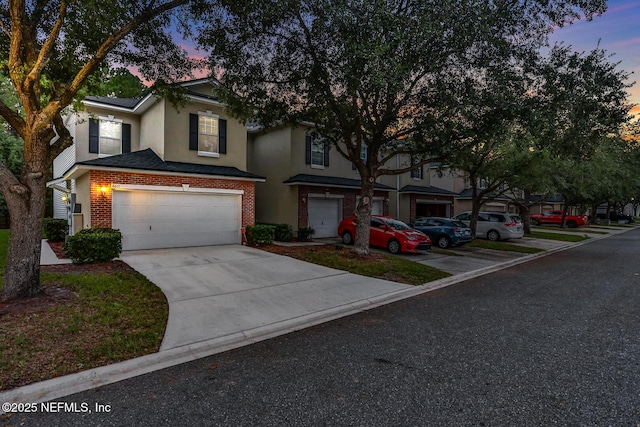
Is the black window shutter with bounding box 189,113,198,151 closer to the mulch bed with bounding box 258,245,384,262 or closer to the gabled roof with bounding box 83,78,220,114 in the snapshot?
the gabled roof with bounding box 83,78,220,114

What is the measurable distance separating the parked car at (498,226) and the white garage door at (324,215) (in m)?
8.62

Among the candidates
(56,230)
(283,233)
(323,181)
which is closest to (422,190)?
(323,181)

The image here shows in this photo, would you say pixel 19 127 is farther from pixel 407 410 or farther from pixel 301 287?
pixel 407 410

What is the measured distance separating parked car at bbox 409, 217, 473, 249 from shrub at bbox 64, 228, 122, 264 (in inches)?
523

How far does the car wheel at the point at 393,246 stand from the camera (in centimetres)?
1344

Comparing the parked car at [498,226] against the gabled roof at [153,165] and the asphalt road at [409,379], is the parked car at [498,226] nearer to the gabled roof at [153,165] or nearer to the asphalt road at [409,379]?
the asphalt road at [409,379]

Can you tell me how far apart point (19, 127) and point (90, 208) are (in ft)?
18.4

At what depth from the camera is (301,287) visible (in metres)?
7.70

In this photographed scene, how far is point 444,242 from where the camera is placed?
1574 centimetres

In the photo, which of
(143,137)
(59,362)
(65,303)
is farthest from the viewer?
(143,137)

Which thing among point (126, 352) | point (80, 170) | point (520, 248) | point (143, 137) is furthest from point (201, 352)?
point (520, 248)

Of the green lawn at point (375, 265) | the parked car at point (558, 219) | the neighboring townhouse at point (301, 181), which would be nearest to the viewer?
the green lawn at point (375, 265)

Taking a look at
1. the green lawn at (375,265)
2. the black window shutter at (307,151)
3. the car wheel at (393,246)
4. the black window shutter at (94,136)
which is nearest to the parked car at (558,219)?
the car wheel at (393,246)

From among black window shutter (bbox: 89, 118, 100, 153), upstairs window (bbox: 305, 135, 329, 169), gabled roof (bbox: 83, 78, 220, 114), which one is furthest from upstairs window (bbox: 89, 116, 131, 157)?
upstairs window (bbox: 305, 135, 329, 169)
